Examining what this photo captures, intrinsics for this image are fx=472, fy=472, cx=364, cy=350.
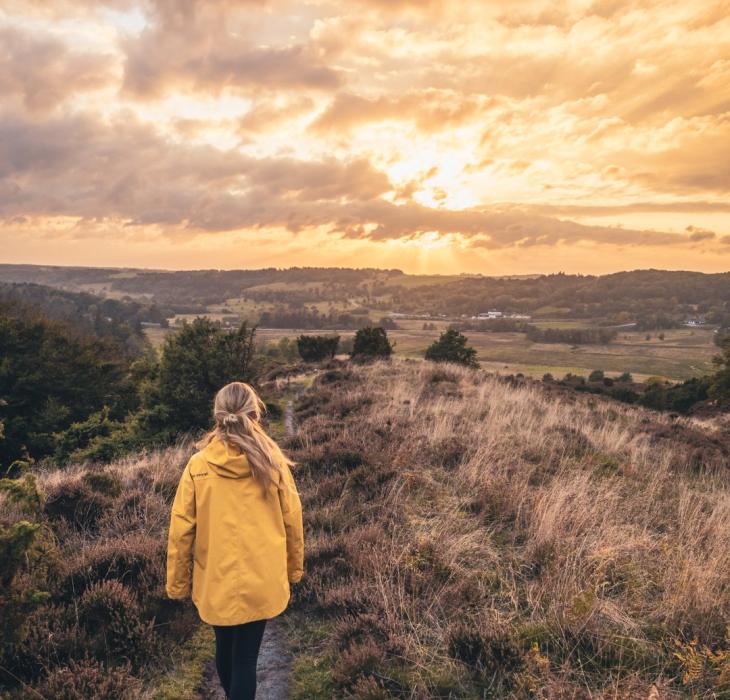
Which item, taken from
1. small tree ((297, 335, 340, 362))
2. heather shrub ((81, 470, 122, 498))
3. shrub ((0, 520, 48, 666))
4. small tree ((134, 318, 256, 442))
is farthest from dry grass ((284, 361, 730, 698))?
small tree ((297, 335, 340, 362))

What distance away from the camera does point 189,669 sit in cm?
363

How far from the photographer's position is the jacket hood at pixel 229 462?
116 inches

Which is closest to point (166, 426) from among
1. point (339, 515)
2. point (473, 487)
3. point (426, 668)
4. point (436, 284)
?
point (339, 515)

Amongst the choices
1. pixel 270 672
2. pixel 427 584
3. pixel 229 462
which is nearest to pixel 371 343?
pixel 427 584

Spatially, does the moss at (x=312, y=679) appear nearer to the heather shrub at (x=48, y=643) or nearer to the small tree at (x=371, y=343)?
the heather shrub at (x=48, y=643)

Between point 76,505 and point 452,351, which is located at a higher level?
point 76,505

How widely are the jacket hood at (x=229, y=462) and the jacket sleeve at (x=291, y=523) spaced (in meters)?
0.29

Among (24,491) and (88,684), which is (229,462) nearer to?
(88,684)

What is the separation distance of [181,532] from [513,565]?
3161 mm

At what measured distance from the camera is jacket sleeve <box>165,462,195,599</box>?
301 cm

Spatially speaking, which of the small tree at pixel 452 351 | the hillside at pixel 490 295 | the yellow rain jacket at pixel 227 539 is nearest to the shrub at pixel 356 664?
the yellow rain jacket at pixel 227 539

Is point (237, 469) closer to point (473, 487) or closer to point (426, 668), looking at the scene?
point (426, 668)

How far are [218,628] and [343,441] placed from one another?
4.93 meters

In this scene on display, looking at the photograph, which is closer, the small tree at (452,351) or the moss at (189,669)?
the moss at (189,669)
